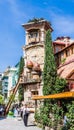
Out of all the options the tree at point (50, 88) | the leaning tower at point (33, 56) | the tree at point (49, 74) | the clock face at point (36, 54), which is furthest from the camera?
the clock face at point (36, 54)

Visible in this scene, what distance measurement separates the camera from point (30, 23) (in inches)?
1779

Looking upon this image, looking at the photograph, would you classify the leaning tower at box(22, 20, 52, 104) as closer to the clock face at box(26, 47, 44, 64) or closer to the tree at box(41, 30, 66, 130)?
the clock face at box(26, 47, 44, 64)

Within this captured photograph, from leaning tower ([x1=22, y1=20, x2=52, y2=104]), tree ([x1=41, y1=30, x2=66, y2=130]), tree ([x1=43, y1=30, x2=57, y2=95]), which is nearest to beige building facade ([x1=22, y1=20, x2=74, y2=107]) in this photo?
leaning tower ([x1=22, y1=20, x2=52, y2=104])

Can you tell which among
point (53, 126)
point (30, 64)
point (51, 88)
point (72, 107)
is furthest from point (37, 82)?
point (72, 107)

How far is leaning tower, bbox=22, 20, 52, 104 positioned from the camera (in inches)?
1652

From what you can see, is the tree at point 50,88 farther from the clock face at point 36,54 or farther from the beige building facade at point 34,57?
the beige building facade at point 34,57

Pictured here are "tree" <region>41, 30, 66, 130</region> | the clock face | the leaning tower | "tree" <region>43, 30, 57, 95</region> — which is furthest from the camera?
the clock face

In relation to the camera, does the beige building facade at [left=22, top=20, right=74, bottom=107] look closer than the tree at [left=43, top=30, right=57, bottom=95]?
No

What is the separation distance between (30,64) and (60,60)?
18.0 feet

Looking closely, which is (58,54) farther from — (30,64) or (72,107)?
(72,107)

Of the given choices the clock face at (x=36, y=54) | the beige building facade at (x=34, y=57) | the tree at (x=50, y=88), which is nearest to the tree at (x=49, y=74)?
the tree at (x=50, y=88)

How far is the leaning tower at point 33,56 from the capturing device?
41969 millimetres

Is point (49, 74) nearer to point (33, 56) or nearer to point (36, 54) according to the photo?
point (36, 54)

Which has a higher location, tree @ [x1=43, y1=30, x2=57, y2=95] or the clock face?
the clock face
